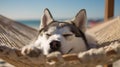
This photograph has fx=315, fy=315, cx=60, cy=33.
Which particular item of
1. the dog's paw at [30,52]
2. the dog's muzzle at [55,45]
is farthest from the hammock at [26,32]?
the dog's paw at [30,52]

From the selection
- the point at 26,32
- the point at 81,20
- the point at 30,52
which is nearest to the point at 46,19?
the point at 81,20

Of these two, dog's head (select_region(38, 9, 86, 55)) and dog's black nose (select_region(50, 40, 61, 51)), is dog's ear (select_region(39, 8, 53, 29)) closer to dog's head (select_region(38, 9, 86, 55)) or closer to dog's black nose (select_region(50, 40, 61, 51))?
dog's head (select_region(38, 9, 86, 55))

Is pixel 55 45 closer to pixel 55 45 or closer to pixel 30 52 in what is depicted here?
pixel 55 45

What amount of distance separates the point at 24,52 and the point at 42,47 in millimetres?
277

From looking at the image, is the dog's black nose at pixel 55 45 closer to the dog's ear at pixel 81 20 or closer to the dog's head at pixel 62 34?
the dog's head at pixel 62 34

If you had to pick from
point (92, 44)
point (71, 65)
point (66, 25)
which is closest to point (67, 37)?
point (66, 25)

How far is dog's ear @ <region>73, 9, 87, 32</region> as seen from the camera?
6.25 ft

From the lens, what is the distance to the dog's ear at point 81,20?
1905mm

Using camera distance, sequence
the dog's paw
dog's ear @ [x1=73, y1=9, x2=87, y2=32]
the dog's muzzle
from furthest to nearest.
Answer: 1. dog's ear @ [x1=73, y1=9, x2=87, y2=32]
2. the dog's muzzle
3. the dog's paw

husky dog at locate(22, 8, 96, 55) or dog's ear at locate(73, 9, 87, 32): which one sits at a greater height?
dog's ear at locate(73, 9, 87, 32)

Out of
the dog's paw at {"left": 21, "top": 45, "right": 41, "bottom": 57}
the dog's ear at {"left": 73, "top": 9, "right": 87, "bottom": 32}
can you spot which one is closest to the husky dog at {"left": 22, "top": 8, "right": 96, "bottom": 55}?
the dog's ear at {"left": 73, "top": 9, "right": 87, "bottom": 32}

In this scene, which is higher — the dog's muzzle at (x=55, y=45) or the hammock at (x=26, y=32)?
the hammock at (x=26, y=32)

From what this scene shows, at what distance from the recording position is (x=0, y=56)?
147 cm

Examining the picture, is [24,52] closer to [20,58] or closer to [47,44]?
[20,58]
